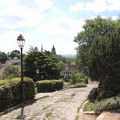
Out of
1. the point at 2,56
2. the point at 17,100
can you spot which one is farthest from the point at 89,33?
the point at 2,56

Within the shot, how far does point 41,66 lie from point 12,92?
21074mm

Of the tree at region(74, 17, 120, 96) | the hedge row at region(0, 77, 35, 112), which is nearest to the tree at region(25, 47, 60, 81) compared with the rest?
the tree at region(74, 17, 120, 96)

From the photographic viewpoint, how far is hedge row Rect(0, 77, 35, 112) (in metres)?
12.4

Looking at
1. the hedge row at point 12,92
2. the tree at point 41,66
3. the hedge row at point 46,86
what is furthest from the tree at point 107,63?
the tree at point 41,66

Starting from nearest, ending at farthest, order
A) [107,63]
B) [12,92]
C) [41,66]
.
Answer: [12,92] → [107,63] → [41,66]

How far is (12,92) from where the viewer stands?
13.5m

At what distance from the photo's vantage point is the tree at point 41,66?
34625 millimetres

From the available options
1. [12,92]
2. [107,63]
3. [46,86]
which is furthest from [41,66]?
[12,92]

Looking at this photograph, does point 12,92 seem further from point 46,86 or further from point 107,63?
point 46,86

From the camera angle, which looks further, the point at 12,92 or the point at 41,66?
the point at 41,66

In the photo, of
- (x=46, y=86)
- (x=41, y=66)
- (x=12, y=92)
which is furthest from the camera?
(x=41, y=66)

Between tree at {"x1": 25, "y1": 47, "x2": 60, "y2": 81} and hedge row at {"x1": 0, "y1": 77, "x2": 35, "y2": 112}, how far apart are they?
18.8 meters

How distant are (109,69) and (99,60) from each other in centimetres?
94

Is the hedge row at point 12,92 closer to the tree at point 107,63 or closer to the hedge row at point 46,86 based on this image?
the tree at point 107,63
